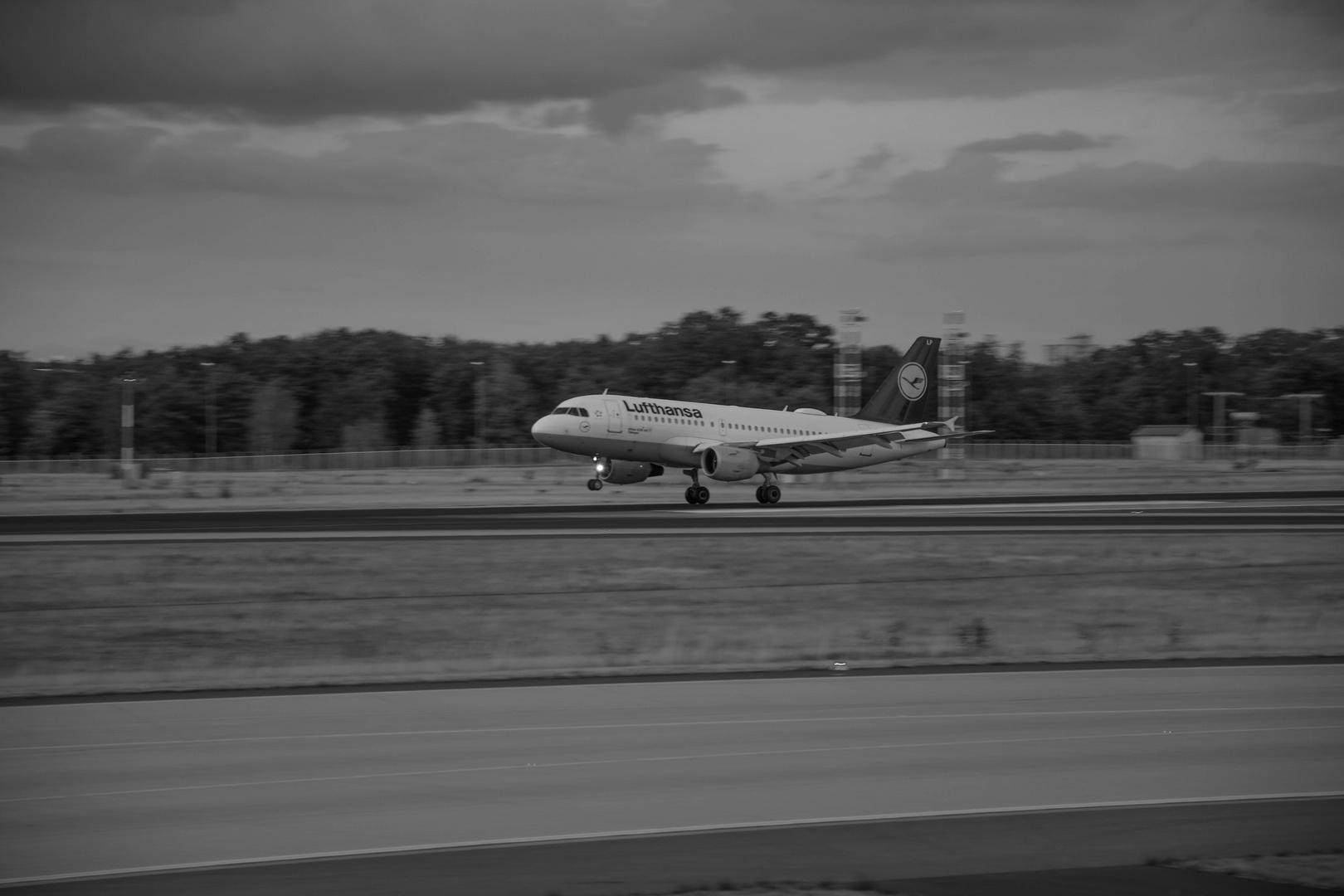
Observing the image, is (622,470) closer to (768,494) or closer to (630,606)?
(768,494)

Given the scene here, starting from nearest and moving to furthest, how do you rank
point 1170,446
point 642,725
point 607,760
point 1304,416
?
point 607,760, point 642,725, point 1170,446, point 1304,416

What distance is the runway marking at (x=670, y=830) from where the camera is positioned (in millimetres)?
10188

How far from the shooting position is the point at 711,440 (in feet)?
175

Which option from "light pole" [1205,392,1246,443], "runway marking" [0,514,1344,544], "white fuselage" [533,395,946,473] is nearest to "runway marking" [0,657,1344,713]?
"runway marking" [0,514,1344,544]

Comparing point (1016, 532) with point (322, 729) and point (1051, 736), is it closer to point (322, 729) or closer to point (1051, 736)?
point (1051, 736)

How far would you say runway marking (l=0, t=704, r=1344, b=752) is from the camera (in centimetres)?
1447

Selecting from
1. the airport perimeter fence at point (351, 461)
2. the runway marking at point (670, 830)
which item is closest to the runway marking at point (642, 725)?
the runway marking at point (670, 830)

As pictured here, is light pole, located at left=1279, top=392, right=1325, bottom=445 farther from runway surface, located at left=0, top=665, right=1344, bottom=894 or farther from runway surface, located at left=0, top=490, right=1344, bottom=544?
Answer: runway surface, located at left=0, top=665, right=1344, bottom=894

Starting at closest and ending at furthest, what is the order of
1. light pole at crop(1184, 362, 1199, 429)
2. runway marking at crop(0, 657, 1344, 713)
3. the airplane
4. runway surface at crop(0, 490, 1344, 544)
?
1. runway marking at crop(0, 657, 1344, 713)
2. runway surface at crop(0, 490, 1344, 544)
3. the airplane
4. light pole at crop(1184, 362, 1199, 429)

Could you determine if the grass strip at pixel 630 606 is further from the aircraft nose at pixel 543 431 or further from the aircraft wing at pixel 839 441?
the aircraft wing at pixel 839 441

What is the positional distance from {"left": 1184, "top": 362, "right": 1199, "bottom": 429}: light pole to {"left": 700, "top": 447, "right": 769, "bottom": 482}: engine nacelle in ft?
345

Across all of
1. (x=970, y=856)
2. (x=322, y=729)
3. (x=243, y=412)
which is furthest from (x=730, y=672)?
(x=243, y=412)

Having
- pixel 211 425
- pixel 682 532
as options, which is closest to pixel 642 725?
pixel 682 532

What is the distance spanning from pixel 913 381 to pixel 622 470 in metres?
18.5
